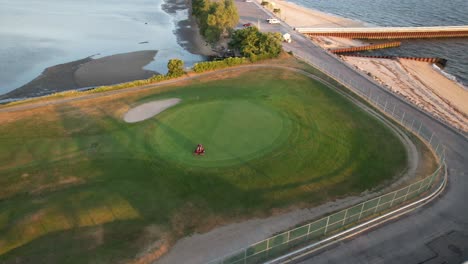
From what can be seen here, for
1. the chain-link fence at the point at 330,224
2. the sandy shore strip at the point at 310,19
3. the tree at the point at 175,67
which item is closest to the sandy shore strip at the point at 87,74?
the tree at the point at 175,67

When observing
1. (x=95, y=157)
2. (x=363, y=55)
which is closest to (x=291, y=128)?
Answer: (x=95, y=157)

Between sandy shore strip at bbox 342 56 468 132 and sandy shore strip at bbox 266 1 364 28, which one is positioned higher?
sandy shore strip at bbox 266 1 364 28

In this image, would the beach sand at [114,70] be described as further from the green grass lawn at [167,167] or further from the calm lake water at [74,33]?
the green grass lawn at [167,167]

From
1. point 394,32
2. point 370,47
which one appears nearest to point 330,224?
point 370,47

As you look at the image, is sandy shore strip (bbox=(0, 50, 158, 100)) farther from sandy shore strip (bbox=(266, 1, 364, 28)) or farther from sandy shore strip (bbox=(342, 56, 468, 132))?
sandy shore strip (bbox=(266, 1, 364, 28))

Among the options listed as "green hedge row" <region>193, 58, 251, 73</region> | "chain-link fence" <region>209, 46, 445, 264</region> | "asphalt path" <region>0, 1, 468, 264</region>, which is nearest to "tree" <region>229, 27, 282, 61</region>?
"green hedge row" <region>193, 58, 251, 73</region>
